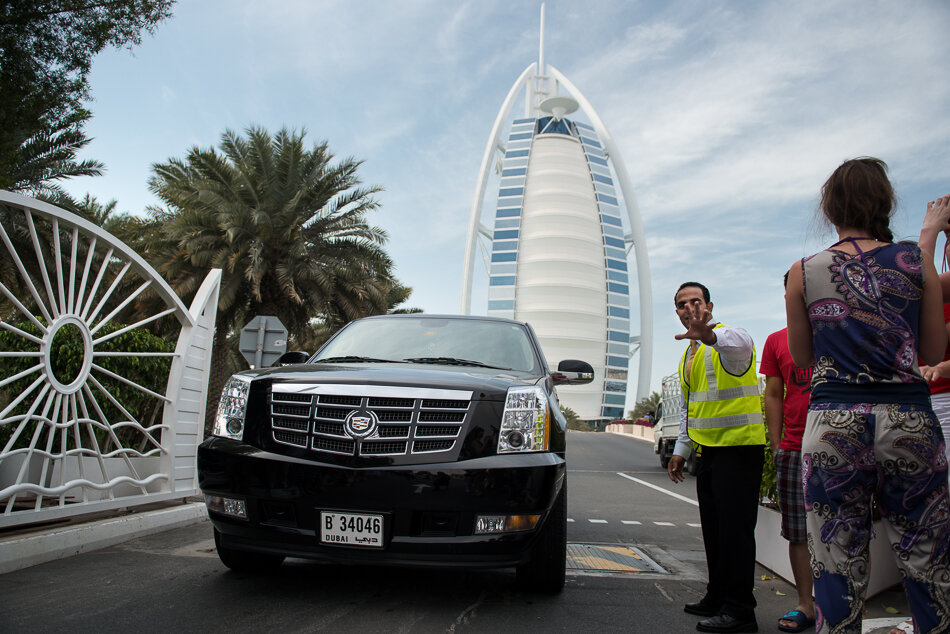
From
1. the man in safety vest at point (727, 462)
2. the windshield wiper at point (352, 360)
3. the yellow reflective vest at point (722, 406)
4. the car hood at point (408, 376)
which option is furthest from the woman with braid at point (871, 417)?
the windshield wiper at point (352, 360)

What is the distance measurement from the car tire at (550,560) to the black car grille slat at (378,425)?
0.83 metres

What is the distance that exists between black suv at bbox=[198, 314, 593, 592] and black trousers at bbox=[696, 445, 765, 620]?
84 centimetres

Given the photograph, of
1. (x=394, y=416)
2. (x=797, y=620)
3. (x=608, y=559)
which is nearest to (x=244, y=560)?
(x=394, y=416)

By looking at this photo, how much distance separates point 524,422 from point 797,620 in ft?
5.77

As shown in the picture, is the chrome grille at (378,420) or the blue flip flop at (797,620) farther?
the blue flip flop at (797,620)

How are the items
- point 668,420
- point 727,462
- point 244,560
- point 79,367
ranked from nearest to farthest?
point 727,462
point 244,560
point 79,367
point 668,420

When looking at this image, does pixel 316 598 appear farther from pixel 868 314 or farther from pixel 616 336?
pixel 616 336

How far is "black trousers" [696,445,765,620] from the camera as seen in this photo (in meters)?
3.61

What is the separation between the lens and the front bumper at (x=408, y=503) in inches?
133

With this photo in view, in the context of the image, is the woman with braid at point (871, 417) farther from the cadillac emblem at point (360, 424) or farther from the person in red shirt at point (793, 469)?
the cadillac emblem at point (360, 424)

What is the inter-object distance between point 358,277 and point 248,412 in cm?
1680

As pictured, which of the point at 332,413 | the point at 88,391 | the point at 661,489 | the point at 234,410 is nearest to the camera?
the point at 332,413

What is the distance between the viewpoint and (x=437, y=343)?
4918 mm

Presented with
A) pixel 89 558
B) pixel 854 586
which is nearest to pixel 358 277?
pixel 89 558
